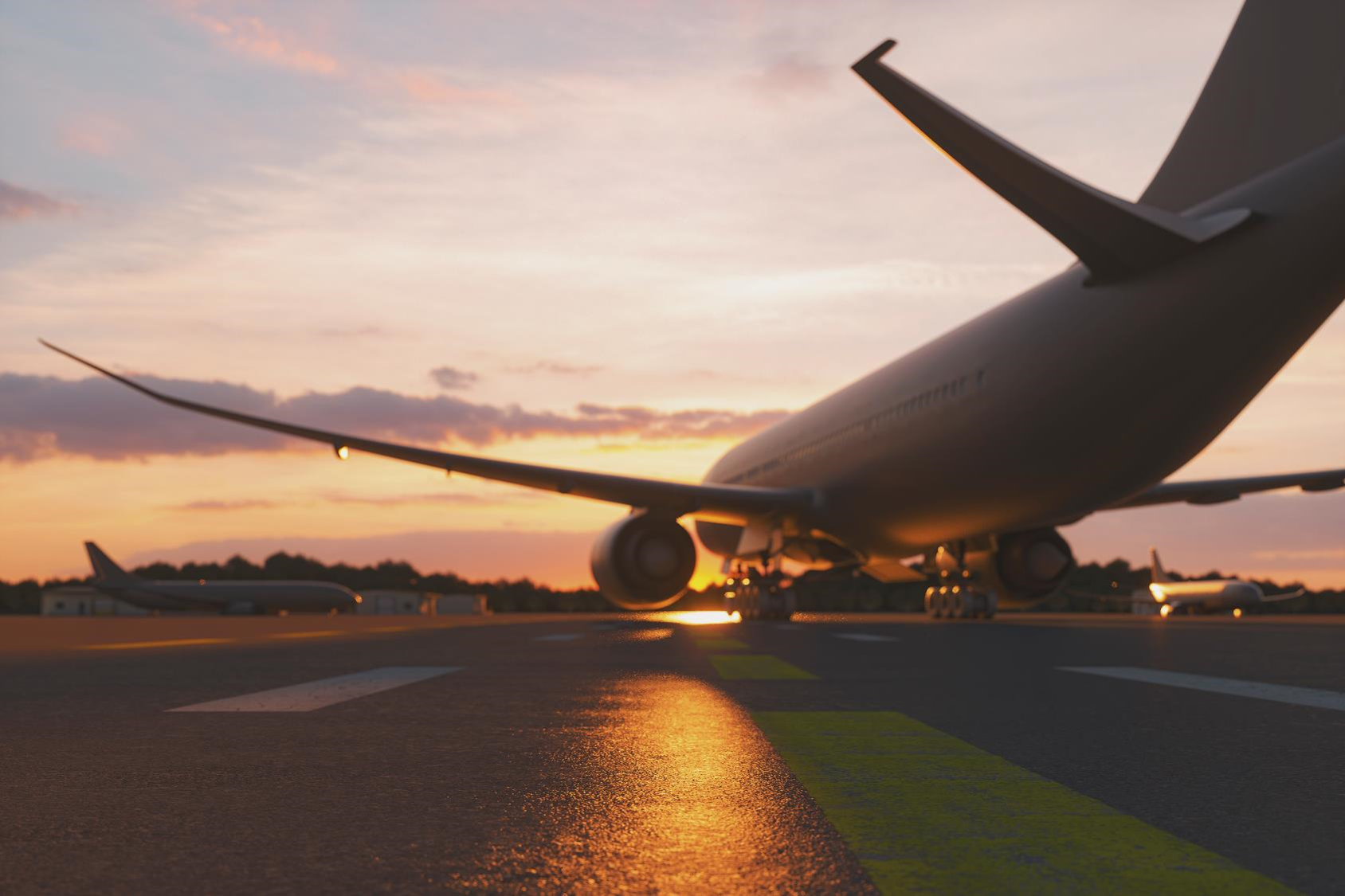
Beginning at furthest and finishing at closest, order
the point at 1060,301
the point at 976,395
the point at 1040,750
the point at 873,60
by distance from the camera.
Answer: the point at 976,395 → the point at 1060,301 → the point at 873,60 → the point at 1040,750

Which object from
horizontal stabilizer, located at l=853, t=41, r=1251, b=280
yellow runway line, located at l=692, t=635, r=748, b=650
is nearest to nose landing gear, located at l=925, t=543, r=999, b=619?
yellow runway line, located at l=692, t=635, r=748, b=650

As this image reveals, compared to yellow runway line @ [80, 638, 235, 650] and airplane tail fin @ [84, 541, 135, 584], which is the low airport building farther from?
yellow runway line @ [80, 638, 235, 650]

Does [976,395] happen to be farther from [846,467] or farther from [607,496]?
[607,496]

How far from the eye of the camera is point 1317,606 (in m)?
69.6

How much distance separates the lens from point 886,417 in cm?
2148

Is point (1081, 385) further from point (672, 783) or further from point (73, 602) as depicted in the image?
point (73, 602)

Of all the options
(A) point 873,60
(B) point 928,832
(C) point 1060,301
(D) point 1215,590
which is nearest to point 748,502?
(C) point 1060,301

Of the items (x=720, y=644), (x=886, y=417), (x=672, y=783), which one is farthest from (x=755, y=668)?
(x=886, y=417)

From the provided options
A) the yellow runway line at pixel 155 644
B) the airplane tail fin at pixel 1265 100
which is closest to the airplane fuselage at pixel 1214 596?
the airplane tail fin at pixel 1265 100

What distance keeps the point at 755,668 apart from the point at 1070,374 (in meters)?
8.17

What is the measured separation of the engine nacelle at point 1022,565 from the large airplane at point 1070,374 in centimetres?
5

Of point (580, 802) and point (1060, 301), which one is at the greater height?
point (1060, 301)

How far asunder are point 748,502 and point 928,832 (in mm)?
22646

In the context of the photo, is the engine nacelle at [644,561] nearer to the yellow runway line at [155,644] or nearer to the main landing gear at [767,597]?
the main landing gear at [767,597]
